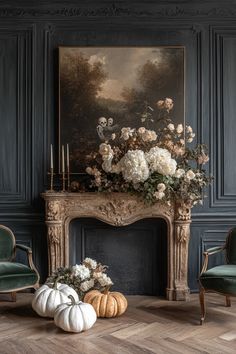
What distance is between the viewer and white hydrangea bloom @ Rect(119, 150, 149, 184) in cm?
469

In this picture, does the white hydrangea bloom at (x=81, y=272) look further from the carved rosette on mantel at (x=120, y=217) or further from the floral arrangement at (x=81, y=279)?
the carved rosette on mantel at (x=120, y=217)

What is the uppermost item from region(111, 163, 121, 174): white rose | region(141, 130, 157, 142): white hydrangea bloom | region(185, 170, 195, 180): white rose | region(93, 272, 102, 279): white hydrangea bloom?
region(141, 130, 157, 142): white hydrangea bloom

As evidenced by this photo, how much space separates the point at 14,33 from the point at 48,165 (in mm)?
1600

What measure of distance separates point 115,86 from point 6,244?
2168 millimetres

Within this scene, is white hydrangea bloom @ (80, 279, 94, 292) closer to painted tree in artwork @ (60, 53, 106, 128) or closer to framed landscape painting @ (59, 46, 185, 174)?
framed landscape painting @ (59, 46, 185, 174)

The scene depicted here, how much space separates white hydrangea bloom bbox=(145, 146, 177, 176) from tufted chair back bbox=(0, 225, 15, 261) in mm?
1721

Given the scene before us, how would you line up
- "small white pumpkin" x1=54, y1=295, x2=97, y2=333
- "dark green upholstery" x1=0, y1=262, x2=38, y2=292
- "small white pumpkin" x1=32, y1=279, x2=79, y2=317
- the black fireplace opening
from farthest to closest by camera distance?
the black fireplace opening
"dark green upholstery" x1=0, y1=262, x2=38, y2=292
"small white pumpkin" x1=32, y1=279, x2=79, y2=317
"small white pumpkin" x1=54, y1=295, x2=97, y2=333

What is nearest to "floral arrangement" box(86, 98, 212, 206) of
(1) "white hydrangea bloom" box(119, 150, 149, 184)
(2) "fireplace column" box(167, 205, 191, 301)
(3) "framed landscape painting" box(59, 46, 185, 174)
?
(1) "white hydrangea bloom" box(119, 150, 149, 184)

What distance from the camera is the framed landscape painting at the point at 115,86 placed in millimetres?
5418

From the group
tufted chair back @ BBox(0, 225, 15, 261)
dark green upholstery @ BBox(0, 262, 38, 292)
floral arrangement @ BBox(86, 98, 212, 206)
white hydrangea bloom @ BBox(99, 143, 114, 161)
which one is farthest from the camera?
tufted chair back @ BBox(0, 225, 15, 261)

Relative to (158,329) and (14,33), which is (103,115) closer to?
(14,33)

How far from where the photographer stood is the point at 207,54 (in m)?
5.47

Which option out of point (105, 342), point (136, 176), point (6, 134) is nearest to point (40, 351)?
point (105, 342)

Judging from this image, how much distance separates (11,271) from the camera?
4.61 meters
